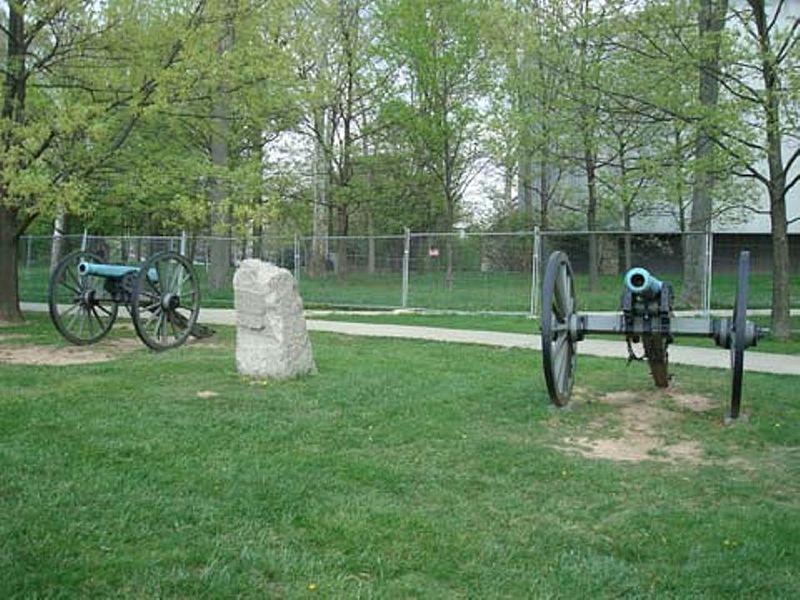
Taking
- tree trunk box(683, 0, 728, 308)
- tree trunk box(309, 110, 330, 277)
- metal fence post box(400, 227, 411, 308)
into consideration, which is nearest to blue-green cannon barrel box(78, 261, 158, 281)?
metal fence post box(400, 227, 411, 308)

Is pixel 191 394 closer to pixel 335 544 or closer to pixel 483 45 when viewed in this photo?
pixel 335 544

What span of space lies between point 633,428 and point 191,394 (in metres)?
4.04

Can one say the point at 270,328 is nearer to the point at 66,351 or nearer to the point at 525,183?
the point at 66,351

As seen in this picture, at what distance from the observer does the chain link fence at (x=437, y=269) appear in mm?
18219

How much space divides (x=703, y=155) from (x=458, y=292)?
720 cm

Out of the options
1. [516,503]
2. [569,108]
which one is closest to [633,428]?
[516,503]

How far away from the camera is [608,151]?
2766cm

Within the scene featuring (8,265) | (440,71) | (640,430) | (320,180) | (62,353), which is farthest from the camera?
(320,180)

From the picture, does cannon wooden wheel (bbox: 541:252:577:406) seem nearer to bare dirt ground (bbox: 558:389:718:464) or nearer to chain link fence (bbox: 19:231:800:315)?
bare dirt ground (bbox: 558:389:718:464)

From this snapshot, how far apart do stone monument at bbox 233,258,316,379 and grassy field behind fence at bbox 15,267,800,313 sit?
9.48 m

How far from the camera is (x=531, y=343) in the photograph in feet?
39.5

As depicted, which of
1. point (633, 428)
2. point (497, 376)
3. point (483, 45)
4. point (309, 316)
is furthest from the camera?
point (483, 45)

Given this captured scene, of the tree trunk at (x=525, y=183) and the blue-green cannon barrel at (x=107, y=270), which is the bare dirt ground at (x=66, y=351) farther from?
the tree trunk at (x=525, y=183)

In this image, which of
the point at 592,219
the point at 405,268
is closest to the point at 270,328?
the point at 405,268
